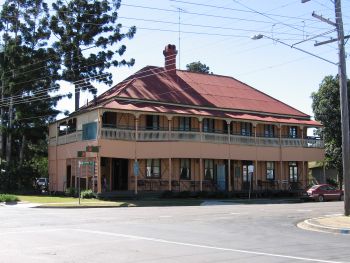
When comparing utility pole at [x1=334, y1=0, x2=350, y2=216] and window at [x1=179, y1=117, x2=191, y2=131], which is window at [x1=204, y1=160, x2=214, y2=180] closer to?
window at [x1=179, y1=117, x2=191, y2=131]

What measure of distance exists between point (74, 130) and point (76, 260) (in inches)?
1373

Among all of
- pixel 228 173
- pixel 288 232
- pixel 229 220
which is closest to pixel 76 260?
pixel 288 232

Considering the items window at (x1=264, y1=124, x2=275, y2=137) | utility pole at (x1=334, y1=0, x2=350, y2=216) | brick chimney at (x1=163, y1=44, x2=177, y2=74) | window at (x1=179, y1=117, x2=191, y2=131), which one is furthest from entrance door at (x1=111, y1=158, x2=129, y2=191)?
utility pole at (x1=334, y1=0, x2=350, y2=216)

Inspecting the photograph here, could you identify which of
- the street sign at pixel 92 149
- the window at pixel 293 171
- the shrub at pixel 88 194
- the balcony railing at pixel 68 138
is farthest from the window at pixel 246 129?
the street sign at pixel 92 149

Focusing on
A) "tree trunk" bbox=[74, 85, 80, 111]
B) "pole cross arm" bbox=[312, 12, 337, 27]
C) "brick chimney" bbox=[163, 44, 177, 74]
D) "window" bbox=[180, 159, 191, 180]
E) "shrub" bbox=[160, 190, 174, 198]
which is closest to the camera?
"pole cross arm" bbox=[312, 12, 337, 27]

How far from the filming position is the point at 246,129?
47812 mm

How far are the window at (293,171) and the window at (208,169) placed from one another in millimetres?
8778

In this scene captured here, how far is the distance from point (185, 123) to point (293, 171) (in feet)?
42.1

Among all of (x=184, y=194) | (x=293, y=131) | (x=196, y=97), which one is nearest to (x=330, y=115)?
(x=293, y=131)

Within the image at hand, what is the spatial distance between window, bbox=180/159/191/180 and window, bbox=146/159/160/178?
2224 millimetres

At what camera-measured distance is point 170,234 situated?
1609 centimetres

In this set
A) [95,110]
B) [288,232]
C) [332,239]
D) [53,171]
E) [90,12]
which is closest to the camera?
[332,239]

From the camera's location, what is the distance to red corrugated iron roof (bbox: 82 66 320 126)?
41969mm

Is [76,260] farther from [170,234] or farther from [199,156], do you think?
[199,156]
